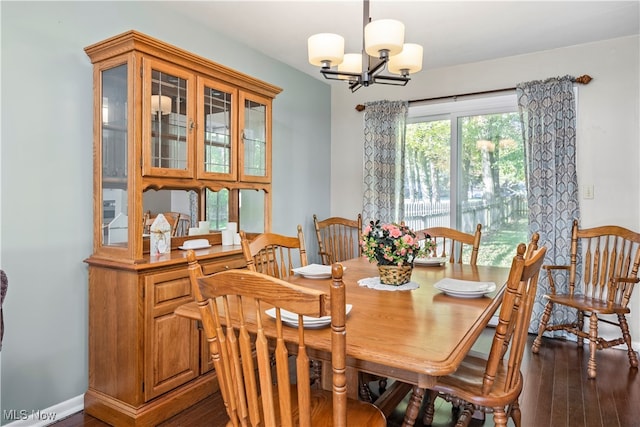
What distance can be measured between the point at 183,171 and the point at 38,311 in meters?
1.02

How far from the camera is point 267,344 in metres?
1.04

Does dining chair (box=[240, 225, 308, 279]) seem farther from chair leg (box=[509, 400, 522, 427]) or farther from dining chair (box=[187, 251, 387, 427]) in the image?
chair leg (box=[509, 400, 522, 427])

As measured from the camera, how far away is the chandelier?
177 centimetres

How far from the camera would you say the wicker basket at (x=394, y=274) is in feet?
6.13

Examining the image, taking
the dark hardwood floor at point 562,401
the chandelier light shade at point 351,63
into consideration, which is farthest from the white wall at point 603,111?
the chandelier light shade at point 351,63

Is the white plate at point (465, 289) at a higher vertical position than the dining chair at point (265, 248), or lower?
lower

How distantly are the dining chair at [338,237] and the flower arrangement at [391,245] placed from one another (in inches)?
75.8

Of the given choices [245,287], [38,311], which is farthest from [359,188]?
[245,287]

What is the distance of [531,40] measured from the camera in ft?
10.6

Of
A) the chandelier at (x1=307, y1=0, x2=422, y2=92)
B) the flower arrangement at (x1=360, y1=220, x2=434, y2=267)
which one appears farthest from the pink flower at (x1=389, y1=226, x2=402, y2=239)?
the chandelier at (x1=307, y1=0, x2=422, y2=92)

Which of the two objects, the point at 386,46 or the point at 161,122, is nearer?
the point at 386,46

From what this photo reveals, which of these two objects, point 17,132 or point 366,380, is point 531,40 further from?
point 17,132

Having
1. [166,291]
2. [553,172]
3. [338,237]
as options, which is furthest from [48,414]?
[553,172]

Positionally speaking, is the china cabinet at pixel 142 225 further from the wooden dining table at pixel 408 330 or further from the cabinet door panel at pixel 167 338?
the wooden dining table at pixel 408 330
